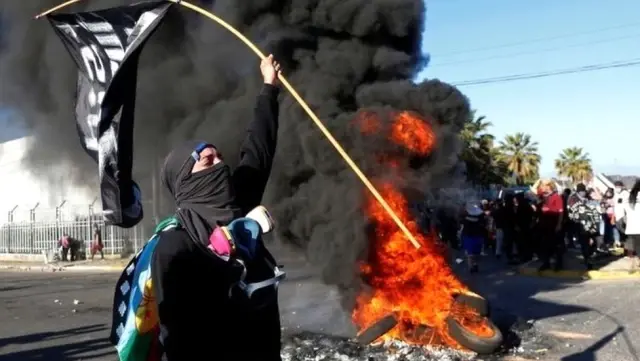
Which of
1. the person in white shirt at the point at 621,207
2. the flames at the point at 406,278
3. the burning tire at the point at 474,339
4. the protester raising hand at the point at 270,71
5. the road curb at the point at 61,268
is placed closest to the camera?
the protester raising hand at the point at 270,71

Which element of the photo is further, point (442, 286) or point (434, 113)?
point (434, 113)

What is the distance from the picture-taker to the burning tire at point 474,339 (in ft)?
20.9

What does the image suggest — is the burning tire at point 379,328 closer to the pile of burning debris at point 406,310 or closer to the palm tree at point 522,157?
the pile of burning debris at point 406,310

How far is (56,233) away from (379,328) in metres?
21.2

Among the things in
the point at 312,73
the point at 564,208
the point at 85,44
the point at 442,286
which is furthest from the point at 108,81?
the point at 564,208

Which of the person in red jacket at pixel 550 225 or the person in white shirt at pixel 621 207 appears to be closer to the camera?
the person in red jacket at pixel 550 225

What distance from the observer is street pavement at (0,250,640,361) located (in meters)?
7.38

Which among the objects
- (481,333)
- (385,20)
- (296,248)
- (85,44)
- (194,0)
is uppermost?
(194,0)

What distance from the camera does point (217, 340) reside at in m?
2.55

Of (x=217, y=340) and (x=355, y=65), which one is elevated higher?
(x=355, y=65)

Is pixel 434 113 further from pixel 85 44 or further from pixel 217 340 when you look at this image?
pixel 217 340

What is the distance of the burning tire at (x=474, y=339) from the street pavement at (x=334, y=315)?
0.51 m

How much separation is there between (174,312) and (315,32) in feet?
24.6

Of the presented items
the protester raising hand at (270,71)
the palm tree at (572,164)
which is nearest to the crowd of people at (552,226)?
the protester raising hand at (270,71)
